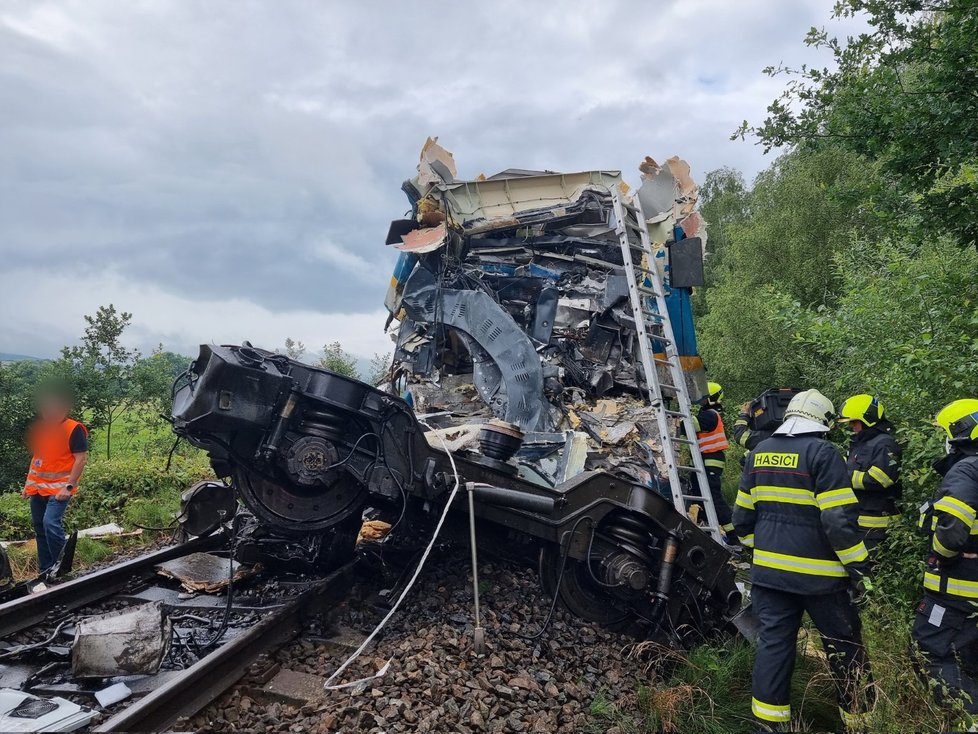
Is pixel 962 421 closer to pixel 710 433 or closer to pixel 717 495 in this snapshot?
pixel 710 433

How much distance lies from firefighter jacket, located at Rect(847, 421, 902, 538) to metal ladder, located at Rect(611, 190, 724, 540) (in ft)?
4.03

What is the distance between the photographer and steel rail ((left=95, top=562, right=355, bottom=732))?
9.50 feet

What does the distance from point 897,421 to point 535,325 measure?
4700 mm

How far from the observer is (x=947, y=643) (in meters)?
3.41

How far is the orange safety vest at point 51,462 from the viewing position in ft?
18.9

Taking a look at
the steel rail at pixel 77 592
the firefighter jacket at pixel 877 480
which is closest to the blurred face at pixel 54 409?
the steel rail at pixel 77 592

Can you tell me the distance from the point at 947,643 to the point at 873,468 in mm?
1650

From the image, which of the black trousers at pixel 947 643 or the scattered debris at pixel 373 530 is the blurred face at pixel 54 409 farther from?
the black trousers at pixel 947 643

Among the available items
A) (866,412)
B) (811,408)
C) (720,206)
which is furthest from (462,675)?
(720,206)

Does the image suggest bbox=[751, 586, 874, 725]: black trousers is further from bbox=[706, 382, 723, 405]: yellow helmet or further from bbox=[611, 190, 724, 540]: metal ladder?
bbox=[706, 382, 723, 405]: yellow helmet

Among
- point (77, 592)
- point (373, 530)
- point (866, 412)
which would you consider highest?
point (866, 412)

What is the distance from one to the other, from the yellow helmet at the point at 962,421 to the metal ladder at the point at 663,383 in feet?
7.35

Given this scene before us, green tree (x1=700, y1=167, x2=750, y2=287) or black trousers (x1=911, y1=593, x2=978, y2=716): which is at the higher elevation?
green tree (x1=700, y1=167, x2=750, y2=287)

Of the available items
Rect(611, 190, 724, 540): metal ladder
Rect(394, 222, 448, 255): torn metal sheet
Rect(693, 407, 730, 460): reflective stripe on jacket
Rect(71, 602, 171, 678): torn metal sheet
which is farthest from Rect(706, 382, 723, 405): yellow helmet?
Rect(71, 602, 171, 678): torn metal sheet
